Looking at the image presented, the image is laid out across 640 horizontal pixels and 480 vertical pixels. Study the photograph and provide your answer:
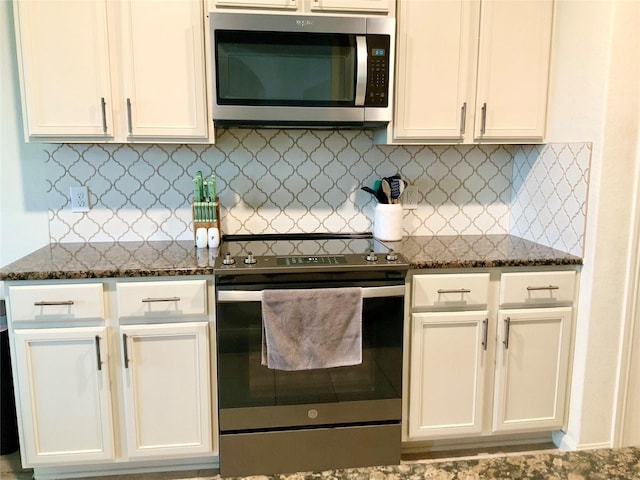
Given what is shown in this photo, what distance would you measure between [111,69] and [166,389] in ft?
4.41

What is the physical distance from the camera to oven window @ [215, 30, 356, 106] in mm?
2043

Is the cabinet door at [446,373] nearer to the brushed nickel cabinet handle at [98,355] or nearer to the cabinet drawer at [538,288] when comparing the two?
the cabinet drawer at [538,288]

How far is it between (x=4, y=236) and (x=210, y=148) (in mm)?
1085

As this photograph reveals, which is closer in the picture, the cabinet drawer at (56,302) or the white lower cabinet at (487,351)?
the cabinet drawer at (56,302)

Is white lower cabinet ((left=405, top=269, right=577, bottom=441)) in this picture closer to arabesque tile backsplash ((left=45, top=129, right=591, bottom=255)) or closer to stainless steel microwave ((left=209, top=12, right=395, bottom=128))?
arabesque tile backsplash ((left=45, top=129, right=591, bottom=255))

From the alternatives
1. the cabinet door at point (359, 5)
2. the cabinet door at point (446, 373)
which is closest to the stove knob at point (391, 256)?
the cabinet door at point (446, 373)

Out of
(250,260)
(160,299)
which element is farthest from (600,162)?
(160,299)

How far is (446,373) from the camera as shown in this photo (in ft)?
7.04

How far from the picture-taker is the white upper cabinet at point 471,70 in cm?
218

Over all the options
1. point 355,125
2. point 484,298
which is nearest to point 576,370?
point 484,298

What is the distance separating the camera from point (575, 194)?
215 centimetres

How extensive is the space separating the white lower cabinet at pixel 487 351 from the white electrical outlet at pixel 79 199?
5.27ft

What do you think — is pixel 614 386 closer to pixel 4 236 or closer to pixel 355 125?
pixel 355 125

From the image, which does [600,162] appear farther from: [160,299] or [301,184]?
[160,299]
